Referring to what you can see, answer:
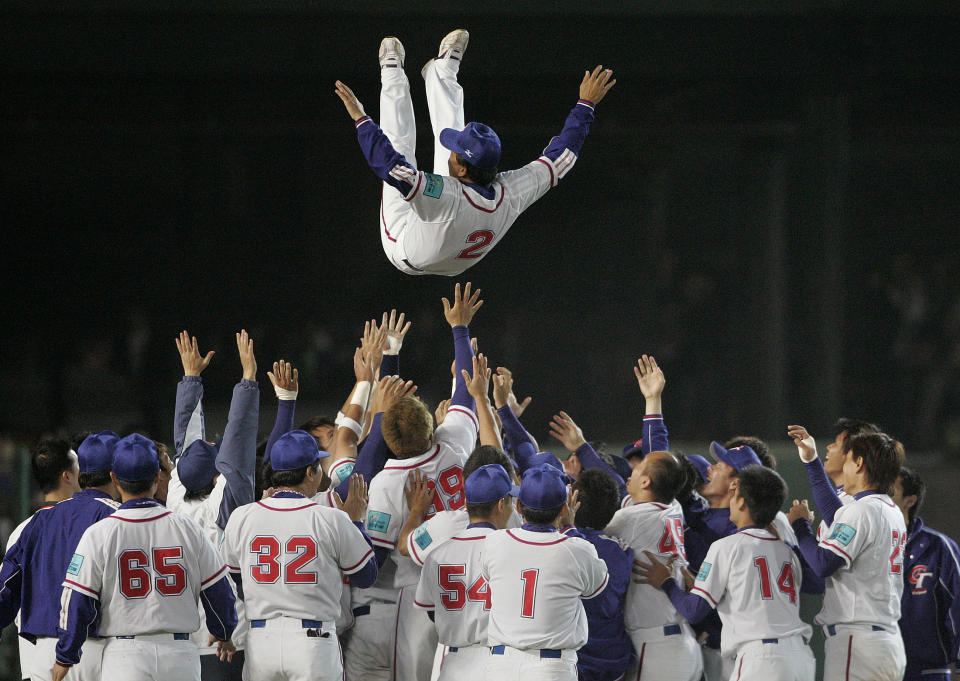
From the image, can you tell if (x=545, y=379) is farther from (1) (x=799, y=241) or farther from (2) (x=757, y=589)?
(2) (x=757, y=589)

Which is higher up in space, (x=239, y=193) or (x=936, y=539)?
(x=239, y=193)

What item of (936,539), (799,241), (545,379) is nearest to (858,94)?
(799,241)

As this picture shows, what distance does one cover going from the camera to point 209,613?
400cm

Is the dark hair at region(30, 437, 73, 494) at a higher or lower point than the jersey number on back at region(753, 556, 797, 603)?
higher

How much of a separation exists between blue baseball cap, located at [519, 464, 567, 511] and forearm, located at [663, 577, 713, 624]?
2.63ft

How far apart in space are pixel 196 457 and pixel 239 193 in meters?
6.86

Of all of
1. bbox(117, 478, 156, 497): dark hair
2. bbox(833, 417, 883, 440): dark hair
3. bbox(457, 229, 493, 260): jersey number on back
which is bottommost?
bbox(117, 478, 156, 497): dark hair

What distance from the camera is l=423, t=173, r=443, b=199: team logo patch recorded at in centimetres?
436

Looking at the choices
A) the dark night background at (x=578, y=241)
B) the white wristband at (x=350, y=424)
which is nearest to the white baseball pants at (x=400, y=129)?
the white wristband at (x=350, y=424)

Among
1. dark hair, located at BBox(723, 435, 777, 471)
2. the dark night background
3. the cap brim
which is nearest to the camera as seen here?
Result: the cap brim

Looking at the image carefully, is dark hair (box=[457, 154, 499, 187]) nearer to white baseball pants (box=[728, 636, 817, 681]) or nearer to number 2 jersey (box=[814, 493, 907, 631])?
number 2 jersey (box=[814, 493, 907, 631])

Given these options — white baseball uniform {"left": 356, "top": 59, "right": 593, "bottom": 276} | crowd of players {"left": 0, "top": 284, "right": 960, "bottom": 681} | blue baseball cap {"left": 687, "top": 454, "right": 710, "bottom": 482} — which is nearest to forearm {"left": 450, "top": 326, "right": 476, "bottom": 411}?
crowd of players {"left": 0, "top": 284, "right": 960, "bottom": 681}

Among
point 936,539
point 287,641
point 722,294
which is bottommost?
point 287,641

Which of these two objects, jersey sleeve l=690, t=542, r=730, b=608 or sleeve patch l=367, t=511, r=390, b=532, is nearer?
jersey sleeve l=690, t=542, r=730, b=608
